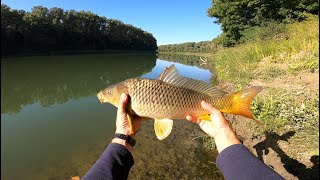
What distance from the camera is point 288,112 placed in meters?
5.58

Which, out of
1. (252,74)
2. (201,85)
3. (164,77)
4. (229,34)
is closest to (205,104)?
(201,85)

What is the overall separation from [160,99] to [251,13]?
23935mm

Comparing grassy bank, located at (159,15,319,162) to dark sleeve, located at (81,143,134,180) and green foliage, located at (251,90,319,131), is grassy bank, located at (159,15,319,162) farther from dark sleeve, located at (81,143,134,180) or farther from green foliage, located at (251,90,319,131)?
dark sleeve, located at (81,143,134,180)

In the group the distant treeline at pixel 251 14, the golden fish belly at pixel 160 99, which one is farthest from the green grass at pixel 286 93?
the distant treeline at pixel 251 14

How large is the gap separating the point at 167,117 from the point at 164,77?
9.5 inches

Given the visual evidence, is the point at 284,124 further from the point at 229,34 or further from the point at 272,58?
the point at 229,34

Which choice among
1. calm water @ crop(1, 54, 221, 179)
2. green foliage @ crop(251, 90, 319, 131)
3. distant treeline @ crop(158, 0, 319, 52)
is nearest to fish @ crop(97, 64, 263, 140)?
green foliage @ crop(251, 90, 319, 131)

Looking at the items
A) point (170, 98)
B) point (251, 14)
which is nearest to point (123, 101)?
point (170, 98)

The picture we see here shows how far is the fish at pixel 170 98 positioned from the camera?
1.86 meters

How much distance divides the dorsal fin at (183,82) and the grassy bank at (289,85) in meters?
2.97

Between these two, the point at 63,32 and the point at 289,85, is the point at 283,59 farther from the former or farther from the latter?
the point at 63,32

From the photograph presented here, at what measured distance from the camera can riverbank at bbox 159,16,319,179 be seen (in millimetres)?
4444

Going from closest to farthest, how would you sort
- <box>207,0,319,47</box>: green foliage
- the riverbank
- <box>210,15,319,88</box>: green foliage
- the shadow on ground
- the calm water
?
the shadow on ground → the riverbank → the calm water → <box>210,15,319,88</box>: green foliage → <box>207,0,319,47</box>: green foliage

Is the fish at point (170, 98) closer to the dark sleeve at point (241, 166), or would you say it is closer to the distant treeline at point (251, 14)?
the dark sleeve at point (241, 166)
